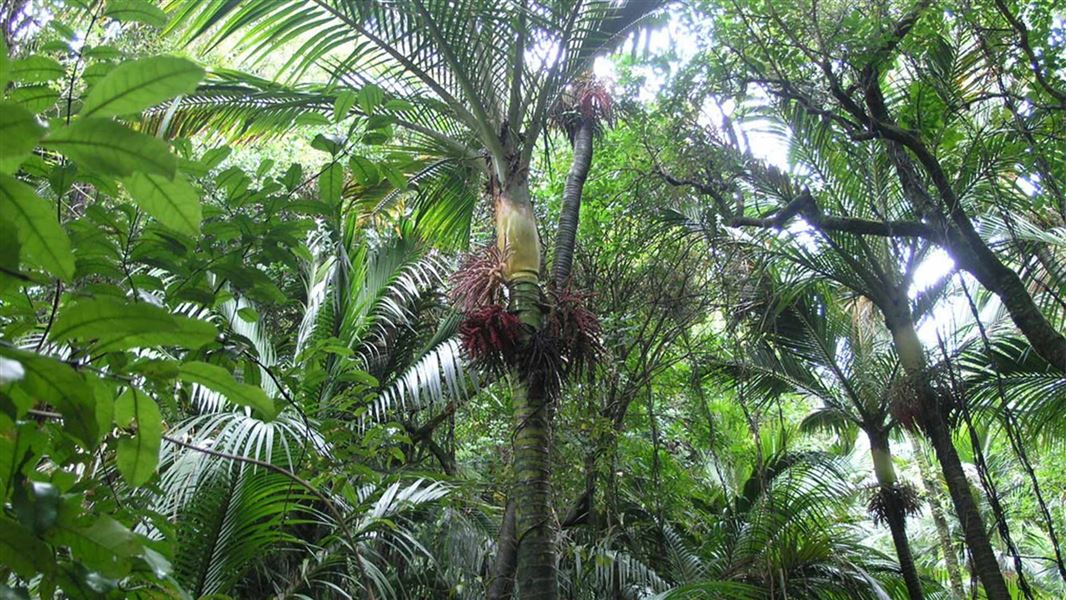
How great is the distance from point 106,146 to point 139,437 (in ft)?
1.40

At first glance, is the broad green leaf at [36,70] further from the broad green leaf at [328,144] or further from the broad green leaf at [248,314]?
the broad green leaf at [248,314]

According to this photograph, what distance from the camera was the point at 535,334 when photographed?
3.88 meters

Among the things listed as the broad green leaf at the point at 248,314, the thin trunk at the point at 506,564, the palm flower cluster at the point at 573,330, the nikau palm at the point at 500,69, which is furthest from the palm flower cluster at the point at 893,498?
the broad green leaf at the point at 248,314

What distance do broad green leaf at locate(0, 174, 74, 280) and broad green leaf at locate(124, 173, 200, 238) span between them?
10cm

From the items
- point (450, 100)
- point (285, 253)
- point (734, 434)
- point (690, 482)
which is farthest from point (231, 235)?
point (734, 434)

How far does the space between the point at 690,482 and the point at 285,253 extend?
5.27 meters

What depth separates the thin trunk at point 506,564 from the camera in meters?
4.46

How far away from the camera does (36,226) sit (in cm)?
84

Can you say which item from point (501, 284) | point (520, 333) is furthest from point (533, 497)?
point (501, 284)

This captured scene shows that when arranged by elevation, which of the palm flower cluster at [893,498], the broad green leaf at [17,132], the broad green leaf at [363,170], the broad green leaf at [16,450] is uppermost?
the palm flower cluster at [893,498]

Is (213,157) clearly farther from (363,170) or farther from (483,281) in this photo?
(483,281)

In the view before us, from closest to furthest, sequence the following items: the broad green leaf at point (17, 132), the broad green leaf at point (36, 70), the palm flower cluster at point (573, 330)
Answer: the broad green leaf at point (17, 132) < the broad green leaf at point (36, 70) < the palm flower cluster at point (573, 330)

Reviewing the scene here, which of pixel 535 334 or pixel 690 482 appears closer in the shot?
pixel 535 334

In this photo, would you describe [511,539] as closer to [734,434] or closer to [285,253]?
[285,253]
